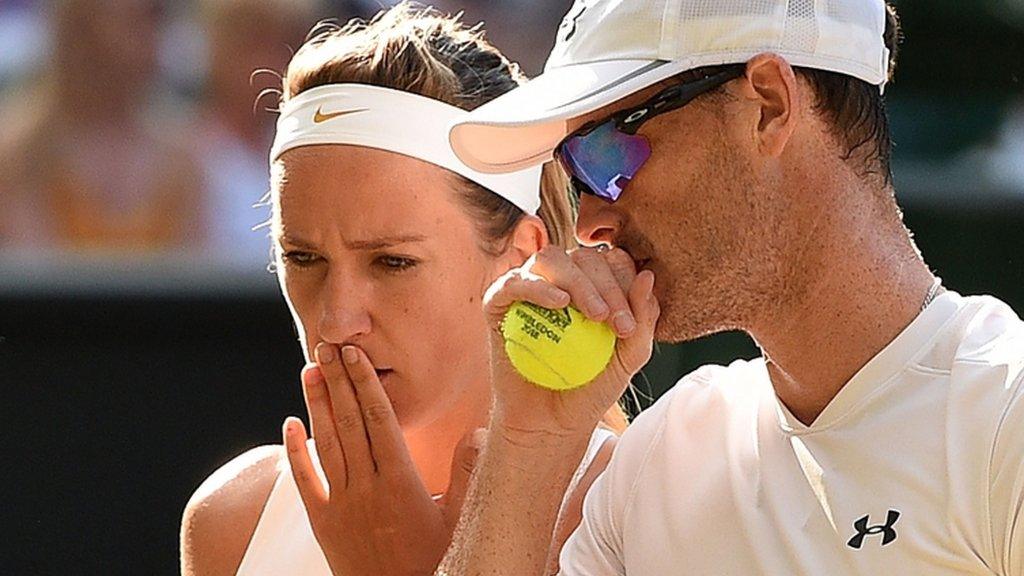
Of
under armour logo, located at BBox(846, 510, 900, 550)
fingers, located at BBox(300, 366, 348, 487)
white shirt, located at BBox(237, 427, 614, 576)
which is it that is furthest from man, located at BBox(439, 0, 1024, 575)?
white shirt, located at BBox(237, 427, 614, 576)

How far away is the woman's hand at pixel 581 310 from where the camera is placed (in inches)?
98.7

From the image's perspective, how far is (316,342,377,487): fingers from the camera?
2.99 m

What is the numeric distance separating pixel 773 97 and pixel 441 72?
37.0 inches

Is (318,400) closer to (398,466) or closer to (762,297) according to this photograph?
(398,466)

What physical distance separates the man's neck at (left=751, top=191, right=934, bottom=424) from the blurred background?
2.07 m

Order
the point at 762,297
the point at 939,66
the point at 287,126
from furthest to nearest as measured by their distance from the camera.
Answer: the point at 939,66 → the point at 287,126 → the point at 762,297

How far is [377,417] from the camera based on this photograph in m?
2.97

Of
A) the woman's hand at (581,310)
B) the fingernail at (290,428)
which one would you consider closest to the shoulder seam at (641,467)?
the woman's hand at (581,310)

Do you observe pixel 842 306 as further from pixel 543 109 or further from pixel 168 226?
pixel 168 226

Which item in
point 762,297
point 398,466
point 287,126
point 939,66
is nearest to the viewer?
point 762,297

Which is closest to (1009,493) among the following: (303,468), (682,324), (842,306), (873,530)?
(873,530)

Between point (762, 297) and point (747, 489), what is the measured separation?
0.95 ft

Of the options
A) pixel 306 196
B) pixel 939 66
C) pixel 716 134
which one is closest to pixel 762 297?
pixel 716 134

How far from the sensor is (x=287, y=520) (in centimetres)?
345
